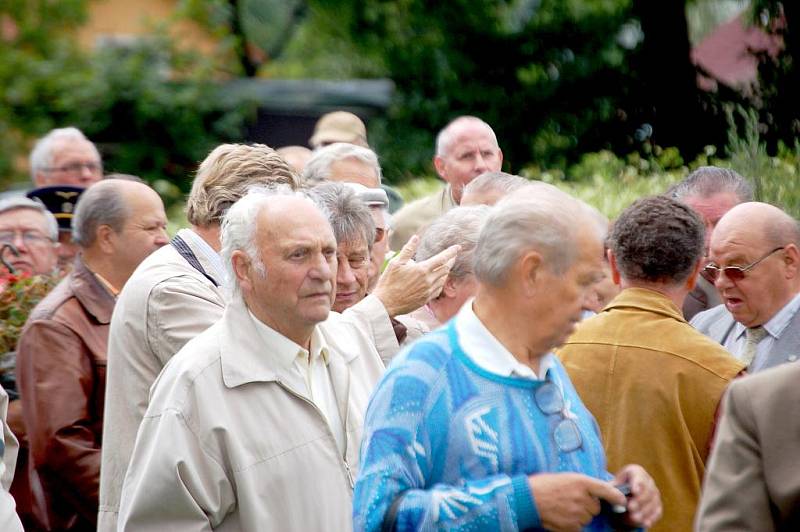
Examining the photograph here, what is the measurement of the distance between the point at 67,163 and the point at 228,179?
4.55 meters

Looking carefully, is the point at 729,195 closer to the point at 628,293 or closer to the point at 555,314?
the point at 628,293

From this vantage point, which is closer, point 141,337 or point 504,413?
point 504,413

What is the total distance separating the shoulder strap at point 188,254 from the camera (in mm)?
5223

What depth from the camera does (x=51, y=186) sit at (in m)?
8.97

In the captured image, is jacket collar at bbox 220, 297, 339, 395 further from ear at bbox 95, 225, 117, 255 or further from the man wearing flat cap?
the man wearing flat cap

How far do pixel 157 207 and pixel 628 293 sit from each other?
2.34 m

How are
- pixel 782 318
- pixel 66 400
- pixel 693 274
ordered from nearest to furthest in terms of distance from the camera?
pixel 693 274 → pixel 66 400 → pixel 782 318

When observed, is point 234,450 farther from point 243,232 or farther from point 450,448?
point 450,448

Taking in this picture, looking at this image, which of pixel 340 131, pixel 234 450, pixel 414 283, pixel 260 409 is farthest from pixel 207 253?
pixel 340 131

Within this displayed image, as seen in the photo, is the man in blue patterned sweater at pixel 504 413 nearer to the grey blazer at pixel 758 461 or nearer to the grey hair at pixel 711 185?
the grey blazer at pixel 758 461

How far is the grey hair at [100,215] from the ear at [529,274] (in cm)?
302

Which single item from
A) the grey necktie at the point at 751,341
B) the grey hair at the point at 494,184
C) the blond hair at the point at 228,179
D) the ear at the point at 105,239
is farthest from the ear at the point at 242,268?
the grey hair at the point at 494,184

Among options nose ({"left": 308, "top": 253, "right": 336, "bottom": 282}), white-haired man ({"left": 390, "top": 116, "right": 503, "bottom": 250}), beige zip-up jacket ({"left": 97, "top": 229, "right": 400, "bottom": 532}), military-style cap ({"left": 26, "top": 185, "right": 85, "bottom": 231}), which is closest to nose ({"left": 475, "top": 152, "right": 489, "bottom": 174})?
white-haired man ({"left": 390, "top": 116, "right": 503, "bottom": 250})

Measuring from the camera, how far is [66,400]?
5707 millimetres
